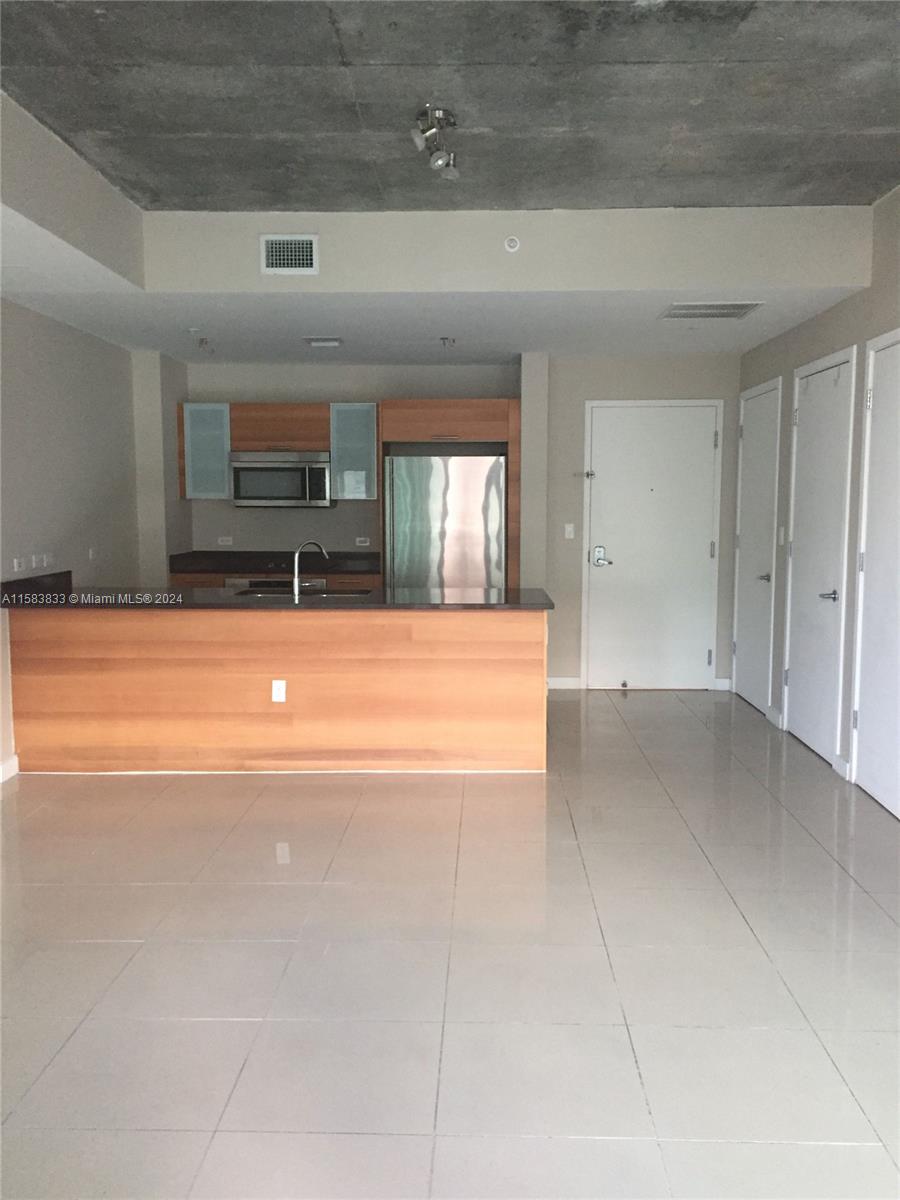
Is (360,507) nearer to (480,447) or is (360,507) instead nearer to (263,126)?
(480,447)

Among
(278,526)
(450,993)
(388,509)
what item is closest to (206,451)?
(278,526)

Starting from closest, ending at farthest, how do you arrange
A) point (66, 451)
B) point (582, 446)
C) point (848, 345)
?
point (848, 345), point (66, 451), point (582, 446)

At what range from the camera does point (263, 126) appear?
3213mm

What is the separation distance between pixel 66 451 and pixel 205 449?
4.89ft

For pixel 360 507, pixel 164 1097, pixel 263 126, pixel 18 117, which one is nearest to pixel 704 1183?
pixel 164 1097

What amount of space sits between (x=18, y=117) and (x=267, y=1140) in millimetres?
3270

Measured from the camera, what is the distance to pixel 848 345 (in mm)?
4434

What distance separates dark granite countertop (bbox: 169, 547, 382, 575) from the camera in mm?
6551

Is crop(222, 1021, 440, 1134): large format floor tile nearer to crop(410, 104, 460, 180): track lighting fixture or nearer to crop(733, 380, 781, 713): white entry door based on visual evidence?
crop(410, 104, 460, 180): track lighting fixture

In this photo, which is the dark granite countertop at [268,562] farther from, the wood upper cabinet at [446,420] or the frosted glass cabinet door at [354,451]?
the wood upper cabinet at [446,420]

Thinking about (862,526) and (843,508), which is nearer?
(862,526)

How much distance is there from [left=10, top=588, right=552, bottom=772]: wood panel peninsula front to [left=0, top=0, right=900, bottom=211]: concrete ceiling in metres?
1.95

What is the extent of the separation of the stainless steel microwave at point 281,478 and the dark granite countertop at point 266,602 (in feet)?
6.08

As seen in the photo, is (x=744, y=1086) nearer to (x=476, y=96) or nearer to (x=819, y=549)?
(x=476, y=96)
